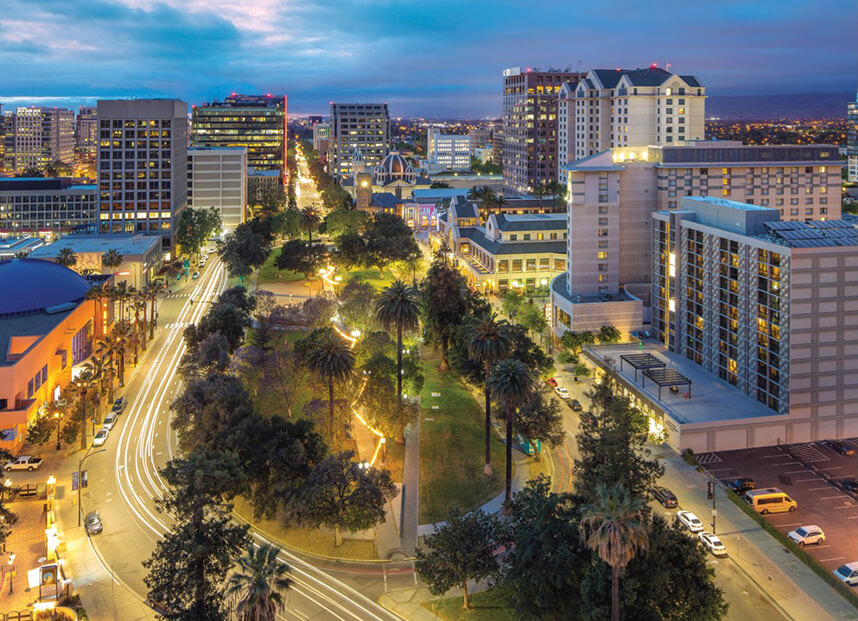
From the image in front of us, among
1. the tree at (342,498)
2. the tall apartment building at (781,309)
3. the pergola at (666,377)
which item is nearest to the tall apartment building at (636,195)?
the pergola at (666,377)

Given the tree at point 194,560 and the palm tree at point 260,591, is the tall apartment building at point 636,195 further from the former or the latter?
the palm tree at point 260,591

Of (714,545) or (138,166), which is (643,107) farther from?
(714,545)

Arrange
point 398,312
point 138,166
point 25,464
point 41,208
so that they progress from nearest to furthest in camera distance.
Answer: point 25,464 < point 398,312 < point 138,166 < point 41,208

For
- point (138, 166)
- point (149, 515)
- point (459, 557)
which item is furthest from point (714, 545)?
point (138, 166)

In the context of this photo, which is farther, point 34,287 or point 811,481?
Answer: point 34,287

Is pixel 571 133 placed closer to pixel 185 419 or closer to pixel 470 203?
pixel 470 203

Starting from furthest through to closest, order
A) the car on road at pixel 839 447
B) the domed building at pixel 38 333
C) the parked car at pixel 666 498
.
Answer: the domed building at pixel 38 333, the car on road at pixel 839 447, the parked car at pixel 666 498

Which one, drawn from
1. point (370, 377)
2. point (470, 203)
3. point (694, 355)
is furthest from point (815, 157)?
point (370, 377)
